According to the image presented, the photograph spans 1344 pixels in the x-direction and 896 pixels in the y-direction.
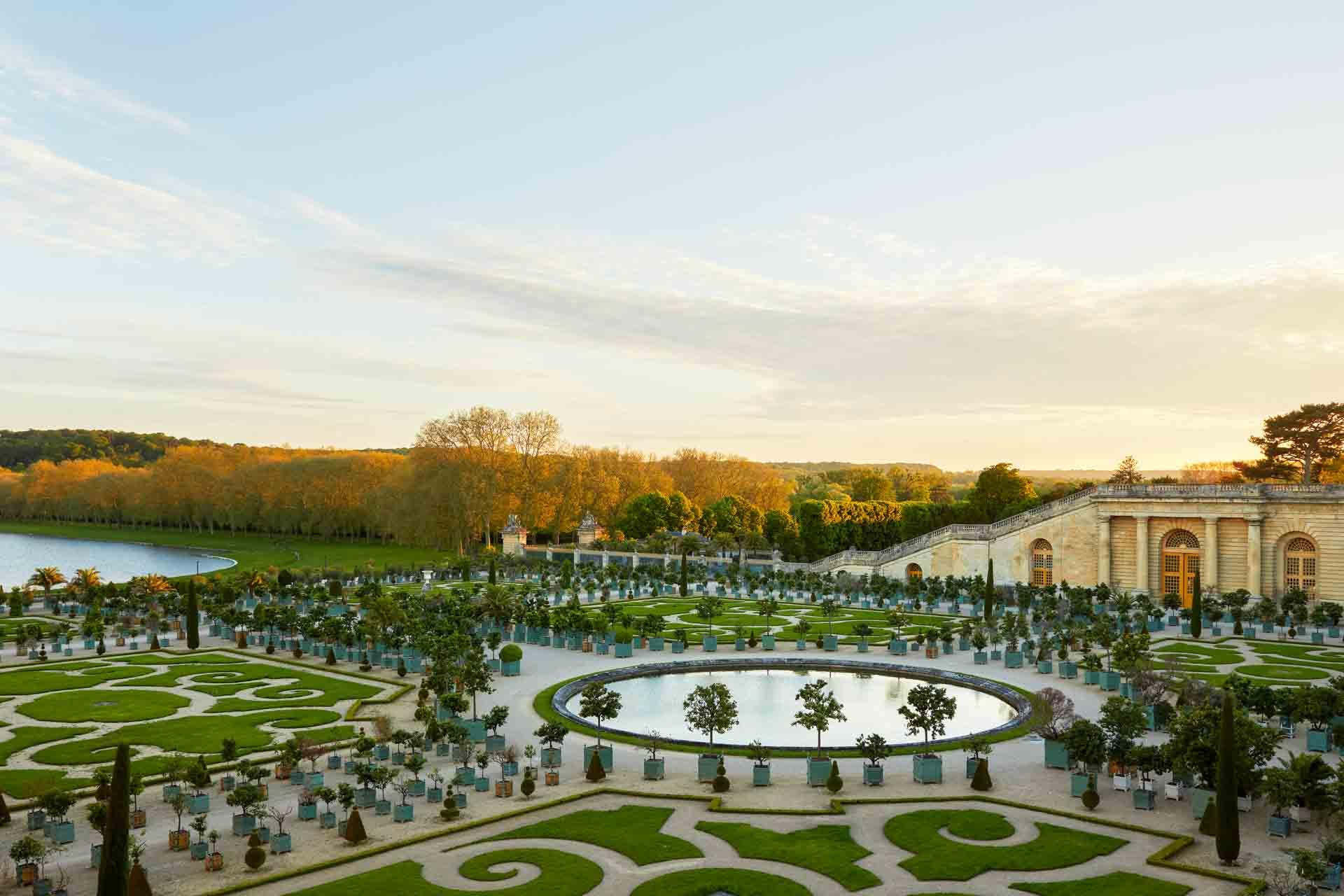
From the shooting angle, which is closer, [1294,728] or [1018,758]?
[1018,758]

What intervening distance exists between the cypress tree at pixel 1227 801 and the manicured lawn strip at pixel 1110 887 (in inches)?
76.7

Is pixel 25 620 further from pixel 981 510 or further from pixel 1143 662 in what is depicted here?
pixel 981 510

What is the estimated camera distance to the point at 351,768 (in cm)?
2775

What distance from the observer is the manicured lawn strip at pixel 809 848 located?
2228 centimetres

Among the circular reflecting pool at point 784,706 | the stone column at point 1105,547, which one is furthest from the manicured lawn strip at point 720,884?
the stone column at point 1105,547

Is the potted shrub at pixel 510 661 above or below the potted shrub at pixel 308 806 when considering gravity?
above

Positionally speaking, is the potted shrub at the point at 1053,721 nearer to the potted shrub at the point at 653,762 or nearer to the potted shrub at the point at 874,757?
the potted shrub at the point at 874,757

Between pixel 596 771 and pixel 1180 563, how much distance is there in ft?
182

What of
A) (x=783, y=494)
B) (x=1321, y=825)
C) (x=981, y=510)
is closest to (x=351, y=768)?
(x=1321, y=825)

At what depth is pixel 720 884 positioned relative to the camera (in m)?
21.8

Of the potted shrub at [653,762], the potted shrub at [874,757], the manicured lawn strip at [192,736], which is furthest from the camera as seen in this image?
the manicured lawn strip at [192,736]

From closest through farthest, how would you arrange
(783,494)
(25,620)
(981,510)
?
1. (25,620)
2. (981,510)
3. (783,494)

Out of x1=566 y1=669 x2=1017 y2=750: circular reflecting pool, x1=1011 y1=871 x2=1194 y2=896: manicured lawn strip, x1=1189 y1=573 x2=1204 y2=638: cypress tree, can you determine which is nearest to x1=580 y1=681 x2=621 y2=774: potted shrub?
x1=566 y1=669 x2=1017 y2=750: circular reflecting pool

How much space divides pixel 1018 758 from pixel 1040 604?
35763 mm
